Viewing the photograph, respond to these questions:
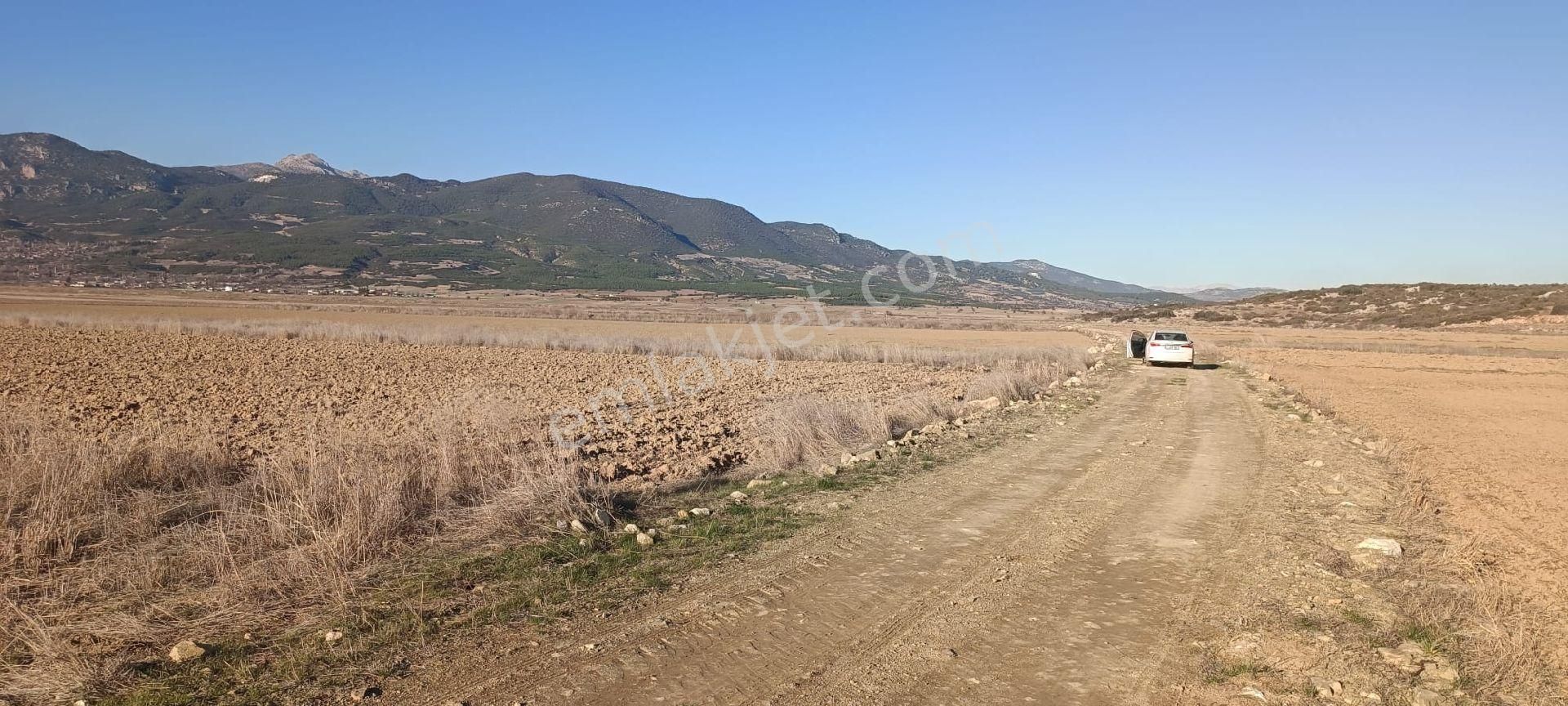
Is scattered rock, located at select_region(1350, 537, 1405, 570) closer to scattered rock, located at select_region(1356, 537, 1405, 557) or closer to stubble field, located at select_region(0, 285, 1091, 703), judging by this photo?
scattered rock, located at select_region(1356, 537, 1405, 557)

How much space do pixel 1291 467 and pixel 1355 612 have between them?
6180mm

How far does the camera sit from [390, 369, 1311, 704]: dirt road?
4.25 metres

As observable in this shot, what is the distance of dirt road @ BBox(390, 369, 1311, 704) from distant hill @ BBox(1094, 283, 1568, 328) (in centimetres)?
8481

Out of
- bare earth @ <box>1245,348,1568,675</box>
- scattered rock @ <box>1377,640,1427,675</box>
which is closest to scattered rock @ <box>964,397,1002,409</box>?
bare earth @ <box>1245,348,1568,675</box>

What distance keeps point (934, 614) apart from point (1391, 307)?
100958 mm

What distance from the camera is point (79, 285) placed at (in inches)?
5246

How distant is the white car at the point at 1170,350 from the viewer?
29672 mm

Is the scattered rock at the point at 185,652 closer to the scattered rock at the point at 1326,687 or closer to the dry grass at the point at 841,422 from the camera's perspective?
the scattered rock at the point at 1326,687

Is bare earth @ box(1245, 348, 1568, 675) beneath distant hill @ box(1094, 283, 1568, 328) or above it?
beneath

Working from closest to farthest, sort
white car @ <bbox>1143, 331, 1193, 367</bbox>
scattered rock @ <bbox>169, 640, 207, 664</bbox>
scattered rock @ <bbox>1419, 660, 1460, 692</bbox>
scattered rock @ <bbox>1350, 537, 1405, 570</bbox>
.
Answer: scattered rock @ <bbox>1419, 660, 1460, 692</bbox> → scattered rock @ <bbox>169, 640, 207, 664</bbox> → scattered rock @ <bbox>1350, 537, 1405, 570</bbox> → white car @ <bbox>1143, 331, 1193, 367</bbox>

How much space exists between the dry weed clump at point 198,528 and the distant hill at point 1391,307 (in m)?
89.2

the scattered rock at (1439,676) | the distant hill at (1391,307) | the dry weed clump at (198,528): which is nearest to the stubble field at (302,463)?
the dry weed clump at (198,528)

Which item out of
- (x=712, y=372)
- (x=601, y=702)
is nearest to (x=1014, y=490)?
(x=601, y=702)

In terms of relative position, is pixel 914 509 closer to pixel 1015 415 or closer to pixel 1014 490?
pixel 1014 490
